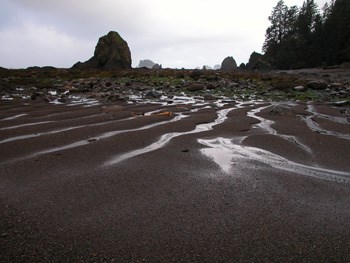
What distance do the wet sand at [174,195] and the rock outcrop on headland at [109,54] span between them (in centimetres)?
2909

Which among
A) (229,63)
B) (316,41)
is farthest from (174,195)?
(229,63)

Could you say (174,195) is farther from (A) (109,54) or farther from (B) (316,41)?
(B) (316,41)

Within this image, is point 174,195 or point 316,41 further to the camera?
point 316,41

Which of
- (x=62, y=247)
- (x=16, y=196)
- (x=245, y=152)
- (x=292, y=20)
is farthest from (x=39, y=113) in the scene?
(x=292, y=20)

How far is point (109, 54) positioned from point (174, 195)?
3196 centimetres

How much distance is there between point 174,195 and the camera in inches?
69.4

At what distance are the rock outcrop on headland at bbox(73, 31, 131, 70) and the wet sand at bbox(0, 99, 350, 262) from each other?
29089 millimetres

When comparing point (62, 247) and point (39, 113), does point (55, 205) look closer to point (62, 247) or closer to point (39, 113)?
point (62, 247)

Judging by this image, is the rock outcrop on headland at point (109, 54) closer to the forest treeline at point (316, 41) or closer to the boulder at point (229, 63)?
the forest treeline at point (316, 41)

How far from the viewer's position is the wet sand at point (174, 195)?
4.14ft

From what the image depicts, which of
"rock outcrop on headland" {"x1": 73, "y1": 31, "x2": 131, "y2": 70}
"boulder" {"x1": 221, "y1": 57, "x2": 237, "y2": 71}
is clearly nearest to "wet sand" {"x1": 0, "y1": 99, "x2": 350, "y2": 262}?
"rock outcrop on headland" {"x1": 73, "y1": 31, "x2": 131, "y2": 70}

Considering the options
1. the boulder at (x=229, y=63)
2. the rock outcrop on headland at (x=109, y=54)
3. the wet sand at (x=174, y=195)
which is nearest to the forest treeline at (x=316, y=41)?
the boulder at (x=229, y=63)

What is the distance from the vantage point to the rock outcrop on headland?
30984 millimetres

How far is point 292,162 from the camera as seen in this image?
2.38m
